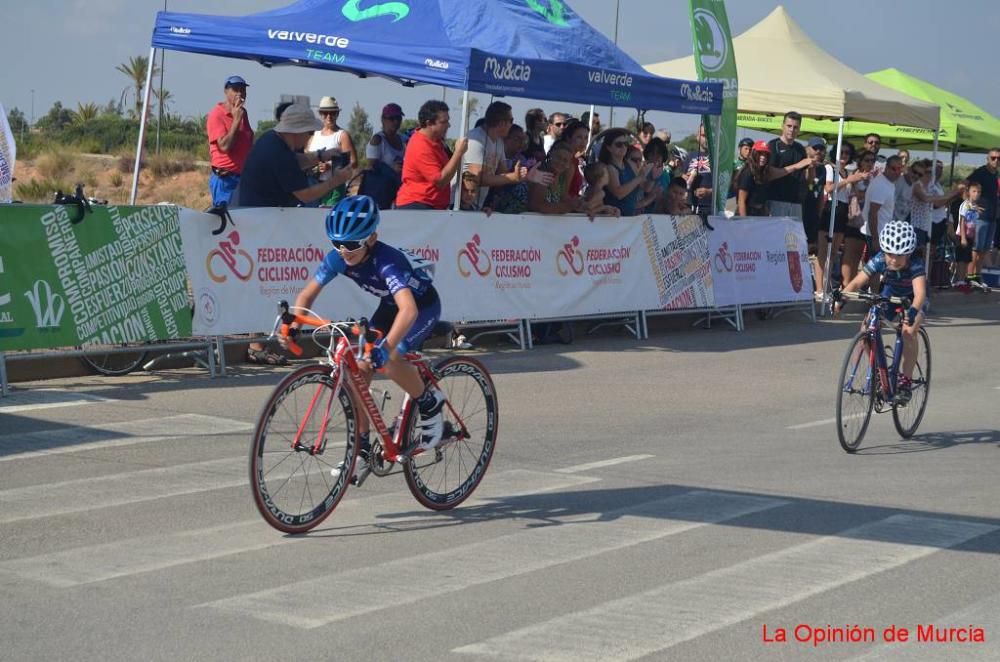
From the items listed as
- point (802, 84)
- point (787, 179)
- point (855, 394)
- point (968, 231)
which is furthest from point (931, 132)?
point (855, 394)

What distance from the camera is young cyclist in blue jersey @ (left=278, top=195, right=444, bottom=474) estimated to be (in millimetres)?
7359

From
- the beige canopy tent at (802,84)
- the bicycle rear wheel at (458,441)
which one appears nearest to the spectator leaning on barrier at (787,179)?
the beige canopy tent at (802,84)

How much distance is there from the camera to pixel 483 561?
6.93 m

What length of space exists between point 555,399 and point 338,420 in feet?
17.1

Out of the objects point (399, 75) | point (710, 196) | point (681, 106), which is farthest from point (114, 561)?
point (710, 196)

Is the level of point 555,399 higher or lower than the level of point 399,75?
lower

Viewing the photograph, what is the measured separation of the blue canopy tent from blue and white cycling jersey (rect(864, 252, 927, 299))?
5633mm

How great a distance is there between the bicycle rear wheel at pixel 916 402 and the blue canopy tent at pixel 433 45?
5.93 m

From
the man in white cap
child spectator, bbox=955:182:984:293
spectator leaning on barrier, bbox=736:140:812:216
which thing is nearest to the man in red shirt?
the man in white cap

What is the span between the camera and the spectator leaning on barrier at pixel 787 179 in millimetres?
20141

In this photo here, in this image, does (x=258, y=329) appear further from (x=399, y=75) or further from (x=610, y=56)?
(x=610, y=56)

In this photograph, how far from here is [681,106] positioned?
18.1m

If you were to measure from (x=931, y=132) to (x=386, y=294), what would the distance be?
83.4ft

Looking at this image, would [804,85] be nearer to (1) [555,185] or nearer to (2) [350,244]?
(1) [555,185]
